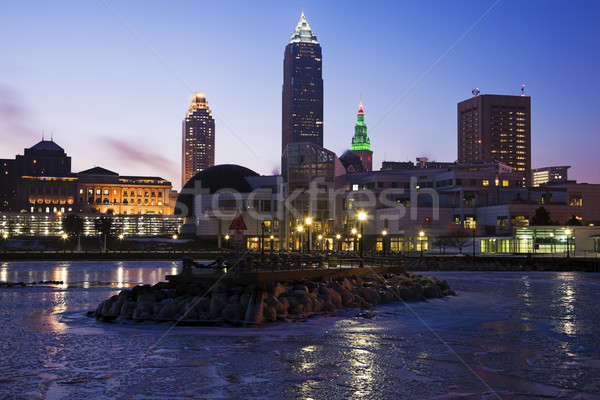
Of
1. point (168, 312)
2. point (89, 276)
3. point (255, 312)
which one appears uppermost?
point (255, 312)

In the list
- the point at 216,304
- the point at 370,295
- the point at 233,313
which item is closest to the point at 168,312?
the point at 216,304

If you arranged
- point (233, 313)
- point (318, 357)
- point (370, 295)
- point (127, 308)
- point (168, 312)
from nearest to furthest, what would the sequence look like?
1. point (318, 357)
2. point (233, 313)
3. point (168, 312)
4. point (127, 308)
5. point (370, 295)

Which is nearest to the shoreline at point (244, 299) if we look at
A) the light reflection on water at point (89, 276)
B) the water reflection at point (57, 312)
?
the water reflection at point (57, 312)

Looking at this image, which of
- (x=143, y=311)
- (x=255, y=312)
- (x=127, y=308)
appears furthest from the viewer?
(x=127, y=308)

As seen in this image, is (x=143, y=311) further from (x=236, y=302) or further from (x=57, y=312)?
(x=57, y=312)

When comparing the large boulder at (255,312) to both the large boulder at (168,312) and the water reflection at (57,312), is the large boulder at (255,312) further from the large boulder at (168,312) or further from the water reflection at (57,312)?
the water reflection at (57,312)

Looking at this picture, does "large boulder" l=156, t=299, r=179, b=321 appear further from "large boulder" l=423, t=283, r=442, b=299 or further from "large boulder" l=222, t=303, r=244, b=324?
"large boulder" l=423, t=283, r=442, b=299

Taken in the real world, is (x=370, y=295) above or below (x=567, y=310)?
above

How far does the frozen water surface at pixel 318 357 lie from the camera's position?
50.4 feet

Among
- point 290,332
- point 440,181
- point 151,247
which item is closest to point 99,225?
point 151,247

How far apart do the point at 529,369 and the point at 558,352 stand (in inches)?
130

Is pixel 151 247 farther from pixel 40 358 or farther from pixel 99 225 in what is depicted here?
pixel 40 358

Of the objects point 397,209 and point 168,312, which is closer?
point 168,312

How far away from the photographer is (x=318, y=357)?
19453mm
